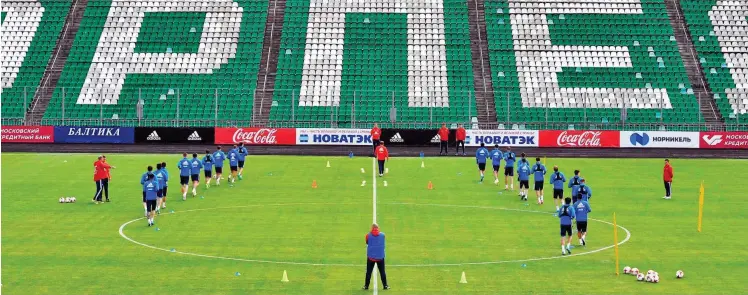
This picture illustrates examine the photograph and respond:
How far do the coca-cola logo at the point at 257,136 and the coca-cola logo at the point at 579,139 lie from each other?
1725 centimetres

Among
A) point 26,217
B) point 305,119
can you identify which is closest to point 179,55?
point 305,119

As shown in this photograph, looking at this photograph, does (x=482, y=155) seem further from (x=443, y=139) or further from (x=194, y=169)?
(x=194, y=169)

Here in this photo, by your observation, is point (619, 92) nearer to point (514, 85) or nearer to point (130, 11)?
point (514, 85)

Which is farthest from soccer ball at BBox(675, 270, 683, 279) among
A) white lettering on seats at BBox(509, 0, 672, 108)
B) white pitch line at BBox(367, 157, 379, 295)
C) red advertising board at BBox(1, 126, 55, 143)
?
red advertising board at BBox(1, 126, 55, 143)

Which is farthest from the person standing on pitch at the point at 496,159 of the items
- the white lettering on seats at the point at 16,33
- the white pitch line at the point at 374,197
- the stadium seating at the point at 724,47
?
the white lettering on seats at the point at 16,33

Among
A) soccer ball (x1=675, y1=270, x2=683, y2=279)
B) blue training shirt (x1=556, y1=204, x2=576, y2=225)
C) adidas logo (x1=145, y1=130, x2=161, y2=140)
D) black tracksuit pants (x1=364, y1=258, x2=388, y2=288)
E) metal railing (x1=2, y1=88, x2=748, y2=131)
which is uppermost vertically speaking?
metal railing (x1=2, y1=88, x2=748, y2=131)

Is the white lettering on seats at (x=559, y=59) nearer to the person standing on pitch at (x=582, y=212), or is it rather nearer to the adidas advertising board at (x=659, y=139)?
the adidas advertising board at (x=659, y=139)

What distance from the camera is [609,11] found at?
78.9 meters

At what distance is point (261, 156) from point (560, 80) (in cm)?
2481

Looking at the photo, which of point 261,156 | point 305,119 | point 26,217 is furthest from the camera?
point 305,119

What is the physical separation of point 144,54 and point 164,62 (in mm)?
2141

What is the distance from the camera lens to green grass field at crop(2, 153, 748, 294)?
22984 mm

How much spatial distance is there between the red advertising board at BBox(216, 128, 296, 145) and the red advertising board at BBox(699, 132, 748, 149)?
24813mm

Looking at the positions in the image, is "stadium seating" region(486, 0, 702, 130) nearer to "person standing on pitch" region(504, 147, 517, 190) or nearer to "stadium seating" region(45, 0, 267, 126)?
"stadium seating" region(45, 0, 267, 126)
